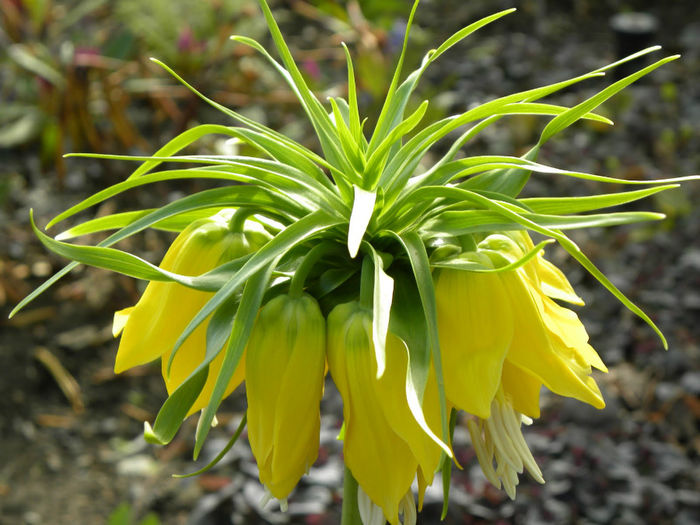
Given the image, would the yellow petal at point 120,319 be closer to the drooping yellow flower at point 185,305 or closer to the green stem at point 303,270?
the drooping yellow flower at point 185,305

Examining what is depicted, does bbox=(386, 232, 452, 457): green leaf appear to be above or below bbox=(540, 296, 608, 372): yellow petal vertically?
above

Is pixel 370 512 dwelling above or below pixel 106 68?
above

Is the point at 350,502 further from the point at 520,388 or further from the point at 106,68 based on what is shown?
the point at 106,68

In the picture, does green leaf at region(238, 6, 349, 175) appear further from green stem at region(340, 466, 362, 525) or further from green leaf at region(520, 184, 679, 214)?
green stem at region(340, 466, 362, 525)

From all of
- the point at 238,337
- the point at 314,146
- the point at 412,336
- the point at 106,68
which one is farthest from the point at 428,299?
the point at 106,68

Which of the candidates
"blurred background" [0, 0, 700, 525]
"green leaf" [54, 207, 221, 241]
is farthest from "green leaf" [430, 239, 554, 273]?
"blurred background" [0, 0, 700, 525]

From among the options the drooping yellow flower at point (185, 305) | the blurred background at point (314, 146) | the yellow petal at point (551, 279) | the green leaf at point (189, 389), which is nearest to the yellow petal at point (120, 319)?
the drooping yellow flower at point (185, 305)
